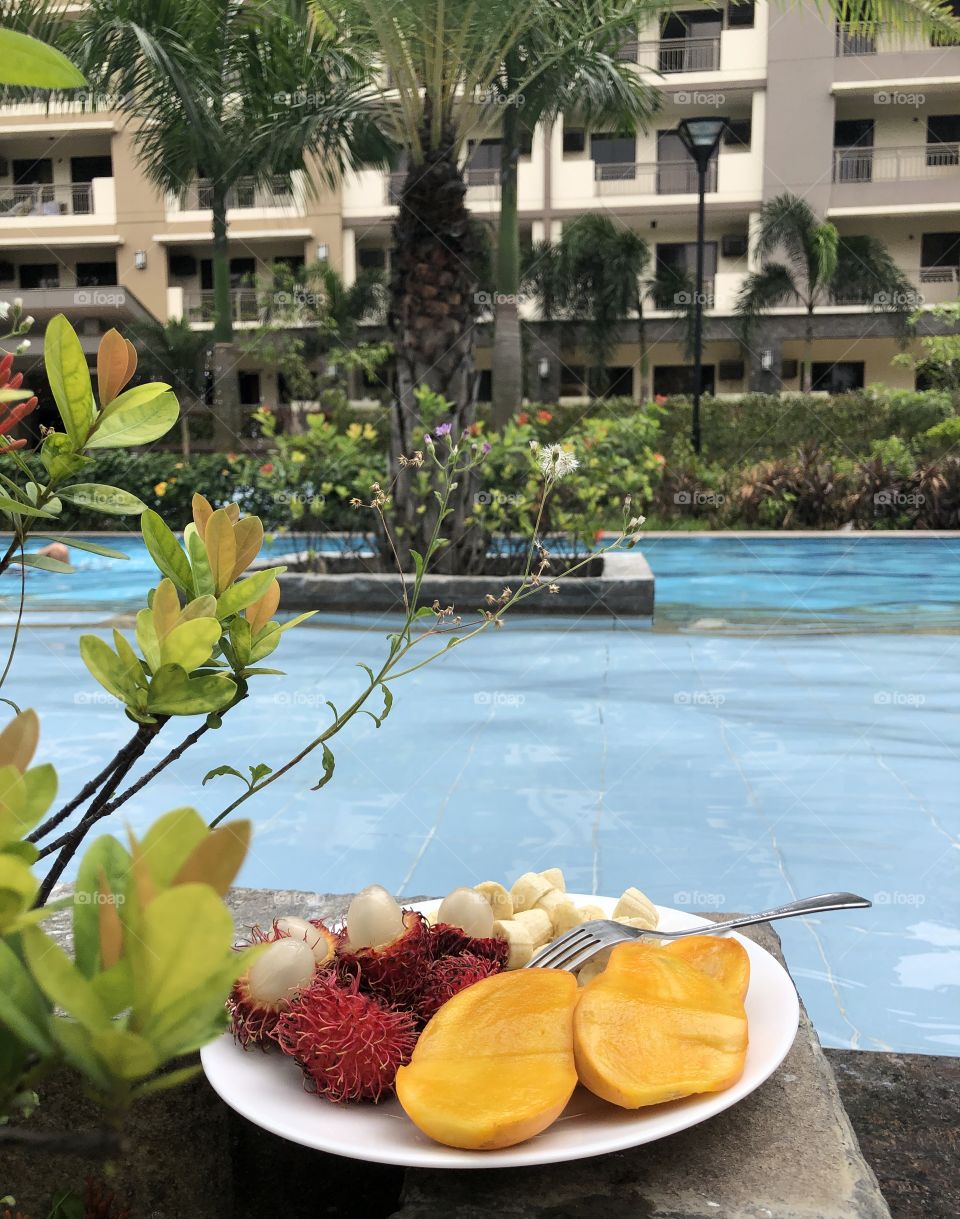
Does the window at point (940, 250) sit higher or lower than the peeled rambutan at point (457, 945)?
higher

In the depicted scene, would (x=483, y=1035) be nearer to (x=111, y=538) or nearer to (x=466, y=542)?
(x=466, y=542)

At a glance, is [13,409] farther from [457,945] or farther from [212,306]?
[212,306]

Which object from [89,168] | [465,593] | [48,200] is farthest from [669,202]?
[465,593]

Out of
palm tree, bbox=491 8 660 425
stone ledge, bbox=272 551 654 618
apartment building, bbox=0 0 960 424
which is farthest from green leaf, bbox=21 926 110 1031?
apartment building, bbox=0 0 960 424

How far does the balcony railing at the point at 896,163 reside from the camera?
22.3 metres

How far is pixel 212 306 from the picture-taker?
2289cm

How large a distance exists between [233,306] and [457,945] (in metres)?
22.5

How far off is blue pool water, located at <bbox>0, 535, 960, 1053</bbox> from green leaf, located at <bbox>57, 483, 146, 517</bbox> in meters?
2.16

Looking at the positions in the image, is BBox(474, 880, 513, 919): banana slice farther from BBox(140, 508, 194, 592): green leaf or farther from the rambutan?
BBox(140, 508, 194, 592): green leaf

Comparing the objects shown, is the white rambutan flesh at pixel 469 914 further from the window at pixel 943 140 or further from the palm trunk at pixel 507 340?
the window at pixel 943 140

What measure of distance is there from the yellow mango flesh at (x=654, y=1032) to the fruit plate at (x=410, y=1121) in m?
0.01

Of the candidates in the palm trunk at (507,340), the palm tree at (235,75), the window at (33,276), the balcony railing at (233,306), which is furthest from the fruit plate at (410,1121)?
the window at (33,276)

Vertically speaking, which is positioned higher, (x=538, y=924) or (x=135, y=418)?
(x=135, y=418)

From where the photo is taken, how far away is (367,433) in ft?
25.5
